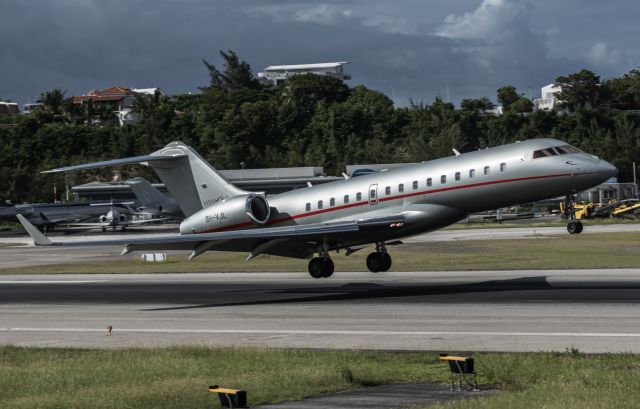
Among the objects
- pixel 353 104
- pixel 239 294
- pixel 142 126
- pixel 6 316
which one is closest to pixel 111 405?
pixel 6 316

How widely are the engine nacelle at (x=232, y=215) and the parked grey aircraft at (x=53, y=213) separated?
7230cm

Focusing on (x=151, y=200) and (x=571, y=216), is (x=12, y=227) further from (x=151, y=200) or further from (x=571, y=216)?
(x=571, y=216)

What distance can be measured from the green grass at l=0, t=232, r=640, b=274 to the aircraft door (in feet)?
31.1

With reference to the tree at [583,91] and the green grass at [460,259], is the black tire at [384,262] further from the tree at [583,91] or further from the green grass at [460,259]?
the tree at [583,91]

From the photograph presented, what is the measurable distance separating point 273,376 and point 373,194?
18.2 m

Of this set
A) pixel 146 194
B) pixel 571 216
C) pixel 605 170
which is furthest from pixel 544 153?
pixel 146 194

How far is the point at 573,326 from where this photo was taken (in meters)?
24.5

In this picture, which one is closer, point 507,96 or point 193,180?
point 193,180

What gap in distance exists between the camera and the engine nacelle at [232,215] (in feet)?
125

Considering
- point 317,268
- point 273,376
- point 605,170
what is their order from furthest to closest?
1. point 317,268
2. point 605,170
3. point 273,376

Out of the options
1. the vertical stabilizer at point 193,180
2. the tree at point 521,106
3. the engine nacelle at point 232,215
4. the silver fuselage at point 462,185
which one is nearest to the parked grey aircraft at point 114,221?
the vertical stabilizer at point 193,180

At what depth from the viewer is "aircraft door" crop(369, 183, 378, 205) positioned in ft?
119

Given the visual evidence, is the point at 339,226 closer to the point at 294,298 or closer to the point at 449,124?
the point at 294,298

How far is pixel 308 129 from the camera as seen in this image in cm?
16325
